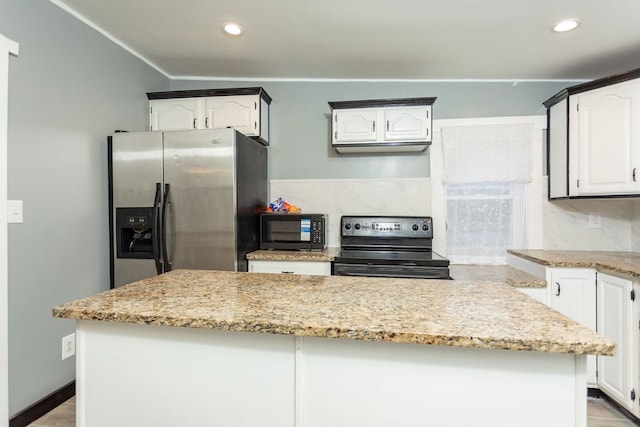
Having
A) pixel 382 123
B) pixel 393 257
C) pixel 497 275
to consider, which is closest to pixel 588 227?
pixel 497 275

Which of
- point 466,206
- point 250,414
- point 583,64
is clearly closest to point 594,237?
point 466,206

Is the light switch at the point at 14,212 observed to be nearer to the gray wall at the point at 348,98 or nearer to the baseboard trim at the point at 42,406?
the baseboard trim at the point at 42,406

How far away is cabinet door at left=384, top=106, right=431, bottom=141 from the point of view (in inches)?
99.6

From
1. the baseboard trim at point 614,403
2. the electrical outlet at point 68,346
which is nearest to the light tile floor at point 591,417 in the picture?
the baseboard trim at point 614,403

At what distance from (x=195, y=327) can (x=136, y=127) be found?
2.34 meters

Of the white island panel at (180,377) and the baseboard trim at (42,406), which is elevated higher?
the white island panel at (180,377)

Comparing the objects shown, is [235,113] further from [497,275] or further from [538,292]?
[538,292]

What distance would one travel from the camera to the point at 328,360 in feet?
2.84

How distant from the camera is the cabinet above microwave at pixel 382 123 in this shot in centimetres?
253

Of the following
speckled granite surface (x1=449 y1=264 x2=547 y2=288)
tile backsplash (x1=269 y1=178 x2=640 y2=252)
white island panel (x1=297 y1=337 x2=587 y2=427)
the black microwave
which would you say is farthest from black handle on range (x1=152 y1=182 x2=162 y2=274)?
speckled granite surface (x1=449 y1=264 x2=547 y2=288)

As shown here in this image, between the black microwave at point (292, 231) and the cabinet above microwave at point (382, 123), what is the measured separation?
0.70m

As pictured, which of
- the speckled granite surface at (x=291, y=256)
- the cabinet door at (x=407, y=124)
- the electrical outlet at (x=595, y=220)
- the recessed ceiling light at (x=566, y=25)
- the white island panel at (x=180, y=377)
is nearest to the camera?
the white island panel at (x=180, y=377)

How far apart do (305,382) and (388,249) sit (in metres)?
1.87

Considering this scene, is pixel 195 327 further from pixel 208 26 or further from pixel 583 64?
pixel 583 64
